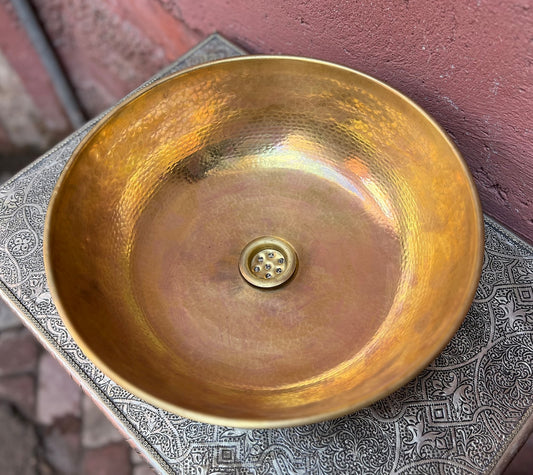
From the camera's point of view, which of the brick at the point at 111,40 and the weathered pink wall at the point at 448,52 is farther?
the brick at the point at 111,40

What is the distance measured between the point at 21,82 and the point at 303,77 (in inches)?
66.6

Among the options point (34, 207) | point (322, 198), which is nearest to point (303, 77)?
point (322, 198)

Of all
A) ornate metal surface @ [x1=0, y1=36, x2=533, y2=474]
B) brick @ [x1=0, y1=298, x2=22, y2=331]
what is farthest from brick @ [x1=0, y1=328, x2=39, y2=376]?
ornate metal surface @ [x1=0, y1=36, x2=533, y2=474]

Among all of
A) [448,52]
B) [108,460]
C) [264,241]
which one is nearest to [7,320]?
[108,460]

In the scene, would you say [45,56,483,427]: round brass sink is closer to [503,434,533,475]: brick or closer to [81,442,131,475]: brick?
[503,434,533,475]: brick

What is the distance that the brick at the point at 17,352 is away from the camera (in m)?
1.98

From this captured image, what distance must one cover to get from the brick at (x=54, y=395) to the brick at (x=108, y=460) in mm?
152

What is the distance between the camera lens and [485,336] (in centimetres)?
93

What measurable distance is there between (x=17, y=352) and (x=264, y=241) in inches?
58.1

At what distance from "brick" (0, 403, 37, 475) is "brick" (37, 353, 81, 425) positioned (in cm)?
6

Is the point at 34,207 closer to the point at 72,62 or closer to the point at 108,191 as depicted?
the point at 108,191

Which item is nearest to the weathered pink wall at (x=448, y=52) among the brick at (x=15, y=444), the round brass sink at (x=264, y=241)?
the round brass sink at (x=264, y=241)

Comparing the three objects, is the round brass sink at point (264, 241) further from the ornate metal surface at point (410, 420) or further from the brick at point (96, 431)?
the brick at point (96, 431)

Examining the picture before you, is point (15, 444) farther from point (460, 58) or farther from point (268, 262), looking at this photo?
point (460, 58)
